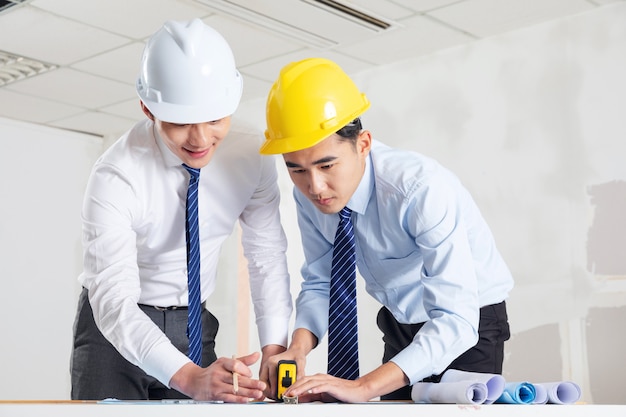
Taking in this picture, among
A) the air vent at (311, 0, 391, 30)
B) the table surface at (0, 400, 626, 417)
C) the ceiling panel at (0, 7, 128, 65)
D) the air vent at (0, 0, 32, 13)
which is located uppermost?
the ceiling panel at (0, 7, 128, 65)

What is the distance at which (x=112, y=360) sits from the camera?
2.20 m

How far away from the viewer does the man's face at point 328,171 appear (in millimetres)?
1857

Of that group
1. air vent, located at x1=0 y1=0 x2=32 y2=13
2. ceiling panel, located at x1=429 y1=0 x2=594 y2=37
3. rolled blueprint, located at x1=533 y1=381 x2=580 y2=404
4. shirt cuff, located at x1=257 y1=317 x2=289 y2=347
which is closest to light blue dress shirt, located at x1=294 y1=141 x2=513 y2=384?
shirt cuff, located at x1=257 y1=317 x2=289 y2=347

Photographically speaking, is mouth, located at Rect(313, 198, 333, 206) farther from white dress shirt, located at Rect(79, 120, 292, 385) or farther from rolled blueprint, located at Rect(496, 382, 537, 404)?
rolled blueprint, located at Rect(496, 382, 537, 404)

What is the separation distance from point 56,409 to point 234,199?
1.11 m

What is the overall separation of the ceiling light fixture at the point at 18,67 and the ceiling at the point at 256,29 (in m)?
0.06

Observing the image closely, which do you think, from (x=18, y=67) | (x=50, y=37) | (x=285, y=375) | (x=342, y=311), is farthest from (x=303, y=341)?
(x=18, y=67)

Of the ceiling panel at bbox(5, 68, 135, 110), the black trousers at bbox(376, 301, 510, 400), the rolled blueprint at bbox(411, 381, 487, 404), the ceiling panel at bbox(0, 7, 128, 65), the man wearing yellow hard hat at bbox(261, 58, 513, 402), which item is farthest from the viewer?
the ceiling panel at bbox(5, 68, 135, 110)

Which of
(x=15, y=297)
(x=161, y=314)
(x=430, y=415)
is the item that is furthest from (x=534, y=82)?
(x=15, y=297)

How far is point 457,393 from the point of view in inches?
55.8

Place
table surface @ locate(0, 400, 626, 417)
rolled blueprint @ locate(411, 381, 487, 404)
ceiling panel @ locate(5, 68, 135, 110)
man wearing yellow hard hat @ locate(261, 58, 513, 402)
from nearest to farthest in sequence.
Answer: table surface @ locate(0, 400, 626, 417), rolled blueprint @ locate(411, 381, 487, 404), man wearing yellow hard hat @ locate(261, 58, 513, 402), ceiling panel @ locate(5, 68, 135, 110)

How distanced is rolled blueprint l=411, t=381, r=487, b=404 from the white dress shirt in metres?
0.56

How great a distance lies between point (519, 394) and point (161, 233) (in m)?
1.09

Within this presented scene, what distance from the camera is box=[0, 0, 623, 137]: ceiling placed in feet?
14.3
